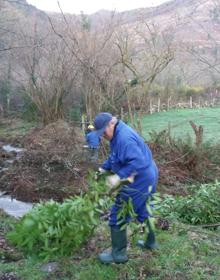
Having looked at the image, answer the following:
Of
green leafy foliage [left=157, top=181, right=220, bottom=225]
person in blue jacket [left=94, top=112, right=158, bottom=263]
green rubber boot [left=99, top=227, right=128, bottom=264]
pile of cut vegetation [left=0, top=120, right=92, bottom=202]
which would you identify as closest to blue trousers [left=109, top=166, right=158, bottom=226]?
person in blue jacket [left=94, top=112, right=158, bottom=263]

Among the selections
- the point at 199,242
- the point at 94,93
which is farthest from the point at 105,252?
the point at 94,93

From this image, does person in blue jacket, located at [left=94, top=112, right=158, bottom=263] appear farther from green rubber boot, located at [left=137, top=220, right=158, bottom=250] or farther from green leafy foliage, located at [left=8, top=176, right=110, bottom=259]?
green rubber boot, located at [left=137, top=220, right=158, bottom=250]

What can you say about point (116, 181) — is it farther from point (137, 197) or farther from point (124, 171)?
point (137, 197)

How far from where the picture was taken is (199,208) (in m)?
6.88

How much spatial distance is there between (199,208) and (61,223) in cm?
279

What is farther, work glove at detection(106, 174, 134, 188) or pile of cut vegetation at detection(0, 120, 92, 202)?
pile of cut vegetation at detection(0, 120, 92, 202)

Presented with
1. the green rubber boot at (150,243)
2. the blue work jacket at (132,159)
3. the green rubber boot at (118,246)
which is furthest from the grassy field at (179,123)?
the blue work jacket at (132,159)

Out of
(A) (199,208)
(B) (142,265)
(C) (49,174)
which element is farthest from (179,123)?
(B) (142,265)

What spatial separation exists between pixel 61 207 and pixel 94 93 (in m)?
12.5

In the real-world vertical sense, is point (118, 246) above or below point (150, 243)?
above

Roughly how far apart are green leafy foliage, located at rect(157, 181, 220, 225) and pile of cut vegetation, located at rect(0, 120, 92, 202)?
263cm

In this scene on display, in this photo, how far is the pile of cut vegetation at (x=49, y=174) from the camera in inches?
378

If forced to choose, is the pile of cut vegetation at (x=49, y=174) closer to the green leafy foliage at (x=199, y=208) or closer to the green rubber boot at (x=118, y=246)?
the green leafy foliage at (x=199, y=208)

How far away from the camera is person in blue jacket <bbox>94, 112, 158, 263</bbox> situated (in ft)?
14.6
